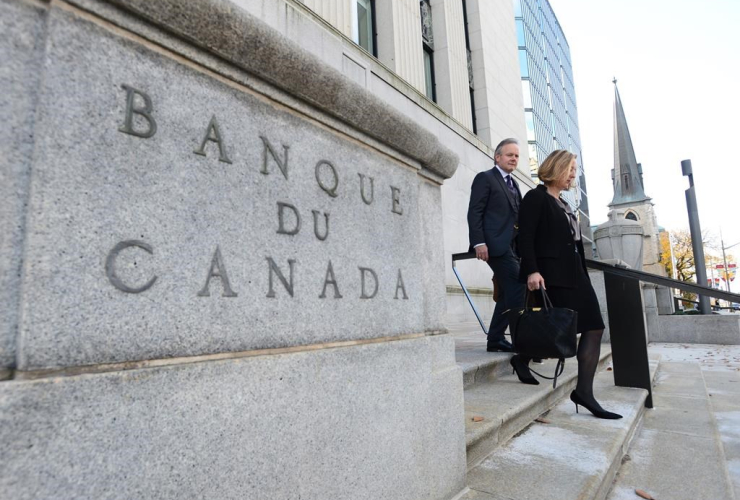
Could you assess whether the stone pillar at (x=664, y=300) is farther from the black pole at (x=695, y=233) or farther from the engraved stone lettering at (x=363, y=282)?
the engraved stone lettering at (x=363, y=282)

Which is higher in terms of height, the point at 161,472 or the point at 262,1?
the point at 262,1

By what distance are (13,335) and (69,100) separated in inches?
21.3

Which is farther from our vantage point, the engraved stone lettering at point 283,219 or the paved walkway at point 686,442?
the paved walkway at point 686,442

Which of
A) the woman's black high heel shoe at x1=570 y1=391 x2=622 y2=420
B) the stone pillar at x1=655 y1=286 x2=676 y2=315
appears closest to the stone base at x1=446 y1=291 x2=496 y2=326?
the stone pillar at x1=655 y1=286 x2=676 y2=315

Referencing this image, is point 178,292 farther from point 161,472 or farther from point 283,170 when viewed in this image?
point 283,170

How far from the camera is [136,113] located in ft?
3.84

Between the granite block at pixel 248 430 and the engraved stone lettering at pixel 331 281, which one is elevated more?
the engraved stone lettering at pixel 331 281

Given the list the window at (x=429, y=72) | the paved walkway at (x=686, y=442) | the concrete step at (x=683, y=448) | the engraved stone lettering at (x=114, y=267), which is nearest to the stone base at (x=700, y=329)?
the paved walkway at (x=686, y=442)

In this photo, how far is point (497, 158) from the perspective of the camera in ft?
14.1

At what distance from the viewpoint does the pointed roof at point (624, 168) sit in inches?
2454

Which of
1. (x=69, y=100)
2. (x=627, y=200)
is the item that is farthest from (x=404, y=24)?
(x=627, y=200)

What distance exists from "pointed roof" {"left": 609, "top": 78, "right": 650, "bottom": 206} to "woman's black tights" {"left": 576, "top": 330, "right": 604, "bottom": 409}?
6974cm

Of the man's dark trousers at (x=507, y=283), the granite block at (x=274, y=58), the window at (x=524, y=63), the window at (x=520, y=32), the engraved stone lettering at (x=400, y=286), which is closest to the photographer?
the granite block at (x=274, y=58)

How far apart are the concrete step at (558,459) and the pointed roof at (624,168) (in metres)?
70.0
